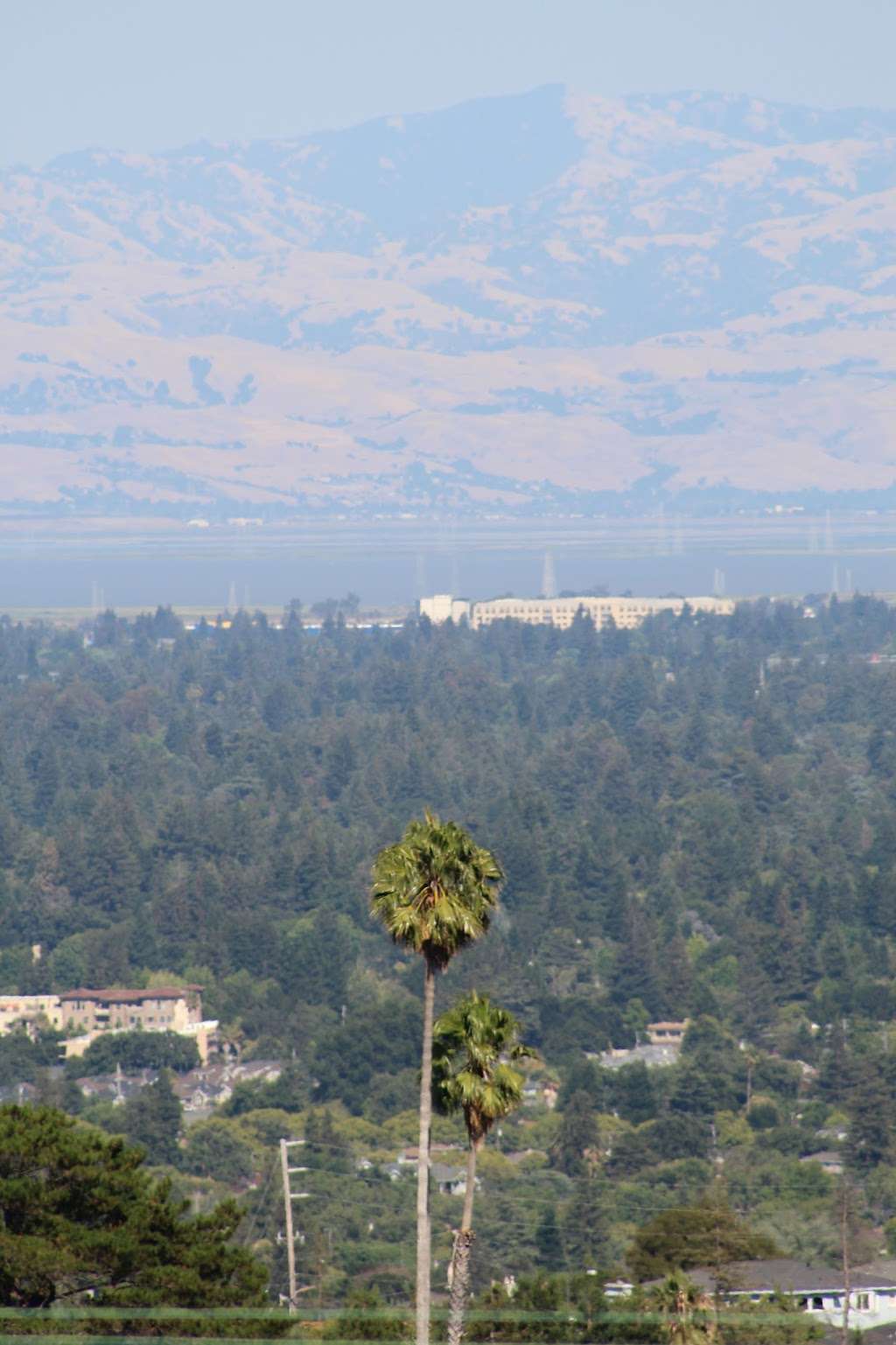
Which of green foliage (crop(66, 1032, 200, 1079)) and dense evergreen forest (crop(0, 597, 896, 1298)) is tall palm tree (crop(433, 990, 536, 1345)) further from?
green foliage (crop(66, 1032, 200, 1079))

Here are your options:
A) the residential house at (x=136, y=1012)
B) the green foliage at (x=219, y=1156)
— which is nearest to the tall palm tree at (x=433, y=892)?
the green foliage at (x=219, y=1156)

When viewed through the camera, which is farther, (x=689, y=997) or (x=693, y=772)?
(x=693, y=772)

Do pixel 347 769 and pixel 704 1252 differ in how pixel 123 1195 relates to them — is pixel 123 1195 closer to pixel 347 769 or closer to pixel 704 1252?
pixel 704 1252

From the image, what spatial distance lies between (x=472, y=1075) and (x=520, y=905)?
214 feet

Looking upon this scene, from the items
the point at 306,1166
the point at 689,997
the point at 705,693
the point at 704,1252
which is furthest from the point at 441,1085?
the point at 705,693

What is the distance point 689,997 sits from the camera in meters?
78.6

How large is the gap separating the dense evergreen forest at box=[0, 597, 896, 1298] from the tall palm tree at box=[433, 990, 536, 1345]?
487 inches

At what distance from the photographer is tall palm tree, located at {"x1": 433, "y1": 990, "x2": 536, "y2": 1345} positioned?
91.1 ft

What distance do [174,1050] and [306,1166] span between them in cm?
1681

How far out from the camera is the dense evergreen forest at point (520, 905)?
5509 cm

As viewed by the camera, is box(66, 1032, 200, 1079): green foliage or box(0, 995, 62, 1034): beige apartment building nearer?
box(66, 1032, 200, 1079): green foliage

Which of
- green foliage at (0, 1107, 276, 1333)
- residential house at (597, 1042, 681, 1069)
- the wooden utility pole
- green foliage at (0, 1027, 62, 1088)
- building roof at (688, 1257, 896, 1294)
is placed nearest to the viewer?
green foliage at (0, 1107, 276, 1333)

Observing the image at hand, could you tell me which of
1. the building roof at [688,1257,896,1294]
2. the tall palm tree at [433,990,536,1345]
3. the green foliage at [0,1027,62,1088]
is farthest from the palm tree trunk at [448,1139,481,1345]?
the green foliage at [0,1027,62,1088]

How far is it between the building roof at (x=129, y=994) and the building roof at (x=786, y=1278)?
37017 mm
